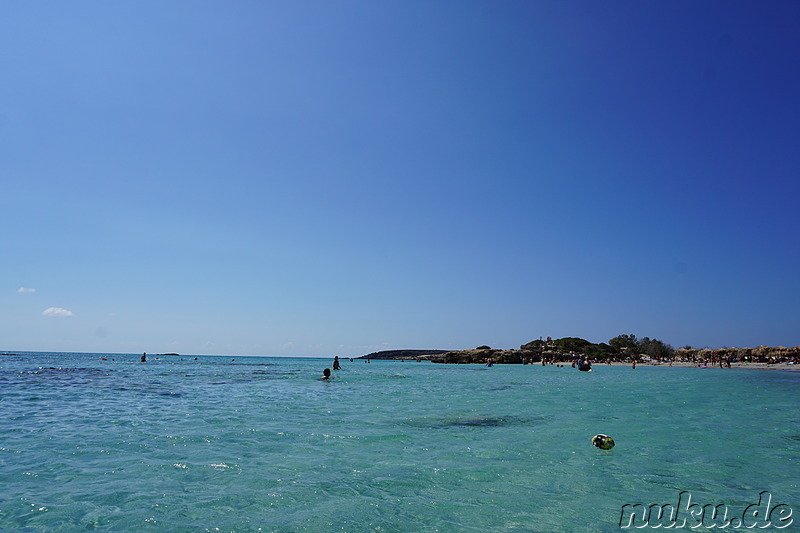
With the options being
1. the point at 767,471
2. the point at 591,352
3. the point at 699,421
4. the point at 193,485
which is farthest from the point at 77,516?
the point at 591,352

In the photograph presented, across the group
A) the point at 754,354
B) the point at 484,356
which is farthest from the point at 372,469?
the point at 754,354

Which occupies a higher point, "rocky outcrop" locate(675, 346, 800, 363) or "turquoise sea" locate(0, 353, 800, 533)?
"turquoise sea" locate(0, 353, 800, 533)

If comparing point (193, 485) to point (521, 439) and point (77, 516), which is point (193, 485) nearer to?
point (77, 516)

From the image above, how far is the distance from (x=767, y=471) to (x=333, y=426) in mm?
12009

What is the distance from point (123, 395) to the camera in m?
26.6

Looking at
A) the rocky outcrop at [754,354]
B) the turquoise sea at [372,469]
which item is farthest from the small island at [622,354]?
the turquoise sea at [372,469]

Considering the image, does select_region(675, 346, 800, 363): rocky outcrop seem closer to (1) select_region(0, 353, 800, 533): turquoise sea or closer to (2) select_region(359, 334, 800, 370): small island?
A: (2) select_region(359, 334, 800, 370): small island

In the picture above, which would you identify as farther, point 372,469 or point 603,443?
point 603,443

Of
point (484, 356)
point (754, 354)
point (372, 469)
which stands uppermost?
point (372, 469)

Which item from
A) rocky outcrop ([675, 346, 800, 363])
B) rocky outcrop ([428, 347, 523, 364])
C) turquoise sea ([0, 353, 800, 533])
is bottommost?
rocky outcrop ([428, 347, 523, 364])

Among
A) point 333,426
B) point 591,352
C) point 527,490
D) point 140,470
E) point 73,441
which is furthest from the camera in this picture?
point 591,352

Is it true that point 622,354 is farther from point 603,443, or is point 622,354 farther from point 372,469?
point 372,469

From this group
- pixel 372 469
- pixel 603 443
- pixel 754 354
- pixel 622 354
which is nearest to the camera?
pixel 372 469

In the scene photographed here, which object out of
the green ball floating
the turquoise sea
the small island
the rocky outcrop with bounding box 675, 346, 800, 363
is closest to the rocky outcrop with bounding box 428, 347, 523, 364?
the small island
